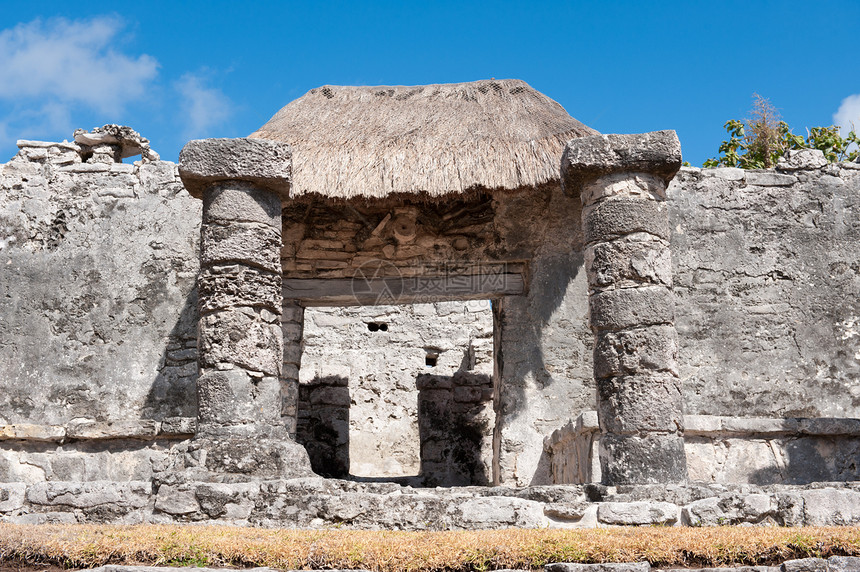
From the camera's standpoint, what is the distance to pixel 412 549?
169 inches

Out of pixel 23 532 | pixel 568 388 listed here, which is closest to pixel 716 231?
pixel 568 388

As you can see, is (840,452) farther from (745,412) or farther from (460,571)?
(460,571)

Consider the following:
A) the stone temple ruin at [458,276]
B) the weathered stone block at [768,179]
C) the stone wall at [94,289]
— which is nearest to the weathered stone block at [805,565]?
the stone temple ruin at [458,276]

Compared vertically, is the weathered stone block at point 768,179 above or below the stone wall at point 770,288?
above

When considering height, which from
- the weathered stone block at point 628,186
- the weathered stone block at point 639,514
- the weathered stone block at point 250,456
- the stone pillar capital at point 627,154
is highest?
the stone pillar capital at point 627,154

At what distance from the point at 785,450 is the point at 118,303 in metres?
6.44

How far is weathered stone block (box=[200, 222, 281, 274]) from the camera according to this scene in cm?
639

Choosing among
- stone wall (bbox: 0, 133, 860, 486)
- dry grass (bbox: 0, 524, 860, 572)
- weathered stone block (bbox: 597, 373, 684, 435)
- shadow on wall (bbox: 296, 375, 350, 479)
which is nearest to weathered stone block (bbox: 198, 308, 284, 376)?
dry grass (bbox: 0, 524, 860, 572)

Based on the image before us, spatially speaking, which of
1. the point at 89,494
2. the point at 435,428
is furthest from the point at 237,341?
the point at 435,428

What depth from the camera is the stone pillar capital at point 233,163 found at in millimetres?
6449

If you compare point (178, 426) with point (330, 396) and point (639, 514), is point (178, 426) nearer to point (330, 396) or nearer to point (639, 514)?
point (330, 396)

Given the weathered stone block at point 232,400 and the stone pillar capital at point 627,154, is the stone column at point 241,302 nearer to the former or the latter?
the weathered stone block at point 232,400

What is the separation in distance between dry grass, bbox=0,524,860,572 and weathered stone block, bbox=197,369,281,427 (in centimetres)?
164

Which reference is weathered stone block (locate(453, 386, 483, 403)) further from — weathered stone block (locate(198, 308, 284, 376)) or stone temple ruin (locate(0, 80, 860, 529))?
weathered stone block (locate(198, 308, 284, 376))
